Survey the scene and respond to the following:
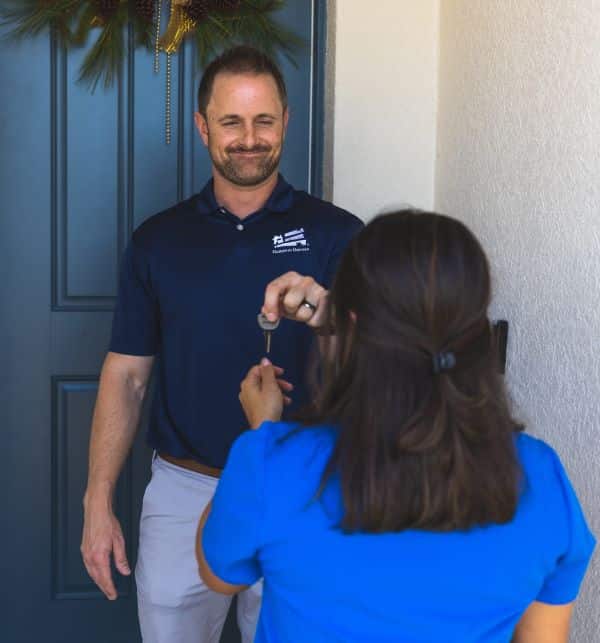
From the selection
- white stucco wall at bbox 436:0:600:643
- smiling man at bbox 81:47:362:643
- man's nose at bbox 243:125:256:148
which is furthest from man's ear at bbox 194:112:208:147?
white stucco wall at bbox 436:0:600:643

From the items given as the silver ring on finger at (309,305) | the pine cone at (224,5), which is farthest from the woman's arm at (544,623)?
the pine cone at (224,5)

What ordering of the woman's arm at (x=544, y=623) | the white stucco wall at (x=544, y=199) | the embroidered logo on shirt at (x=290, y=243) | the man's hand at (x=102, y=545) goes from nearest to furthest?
the woman's arm at (x=544, y=623)
the white stucco wall at (x=544, y=199)
the man's hand at (x=102, y=545)
the embroidered logo on shirt at (x=290, y=243)

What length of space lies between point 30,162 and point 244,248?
0.91m

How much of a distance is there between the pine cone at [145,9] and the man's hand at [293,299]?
1457mm

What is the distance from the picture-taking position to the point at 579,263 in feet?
5.83

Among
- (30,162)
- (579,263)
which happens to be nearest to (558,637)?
(579,263)

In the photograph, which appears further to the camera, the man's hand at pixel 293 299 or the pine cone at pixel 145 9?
the pine cone at pixel 145 9

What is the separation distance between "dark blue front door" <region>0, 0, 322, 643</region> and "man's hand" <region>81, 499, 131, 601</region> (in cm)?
73

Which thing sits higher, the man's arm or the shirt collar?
the shirt collar

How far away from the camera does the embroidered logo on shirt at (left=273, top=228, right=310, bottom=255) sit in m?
2.21

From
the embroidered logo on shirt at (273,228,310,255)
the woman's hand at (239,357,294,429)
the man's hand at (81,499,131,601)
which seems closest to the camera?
the woman's hand at (239,357,294,429)

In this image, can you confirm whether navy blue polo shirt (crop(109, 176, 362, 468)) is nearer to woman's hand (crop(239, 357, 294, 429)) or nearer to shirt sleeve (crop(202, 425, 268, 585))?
woman's hand (crop(239, 357, 294, 429))

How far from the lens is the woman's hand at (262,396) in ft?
4.76

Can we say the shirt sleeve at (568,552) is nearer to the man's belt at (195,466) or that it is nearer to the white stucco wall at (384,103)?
the man's belt at (195,466)
